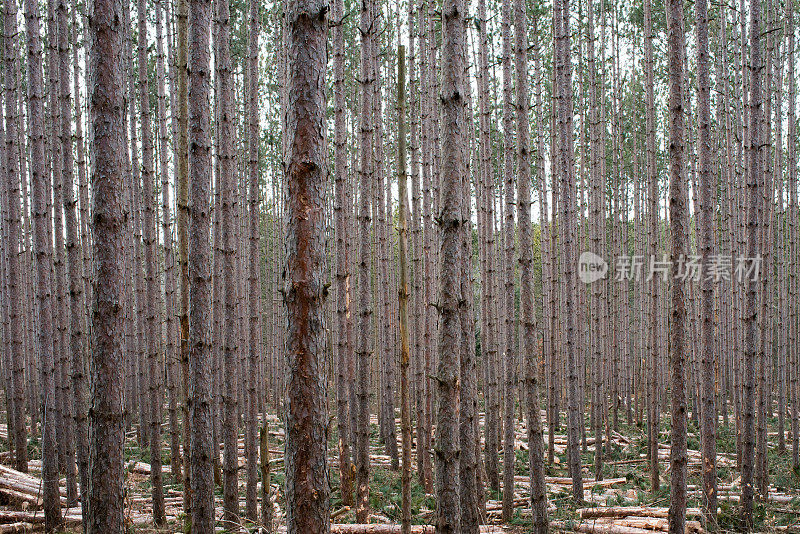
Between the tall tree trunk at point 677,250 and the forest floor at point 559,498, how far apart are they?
1582 mm

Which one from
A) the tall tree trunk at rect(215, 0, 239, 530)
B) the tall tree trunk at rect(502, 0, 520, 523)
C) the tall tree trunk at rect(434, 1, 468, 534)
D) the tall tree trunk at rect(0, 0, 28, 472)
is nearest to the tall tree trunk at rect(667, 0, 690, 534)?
the tall tree trunk at rect(502, 0, 520, 523)

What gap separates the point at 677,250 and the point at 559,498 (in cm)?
417

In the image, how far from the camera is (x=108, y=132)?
10.7 feet

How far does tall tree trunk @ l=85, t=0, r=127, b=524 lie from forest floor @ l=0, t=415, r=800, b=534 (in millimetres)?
2257

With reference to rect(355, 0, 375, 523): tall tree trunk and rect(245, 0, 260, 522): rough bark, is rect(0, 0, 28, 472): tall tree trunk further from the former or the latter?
rect(355, 0, 375, 523): tall tree trunk

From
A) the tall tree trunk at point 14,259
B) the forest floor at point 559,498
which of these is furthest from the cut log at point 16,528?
the tall tree trunk at point 14,259

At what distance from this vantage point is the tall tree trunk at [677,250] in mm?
4297

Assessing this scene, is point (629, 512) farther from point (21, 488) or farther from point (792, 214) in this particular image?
point (792, 214)

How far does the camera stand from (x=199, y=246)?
3910 mm

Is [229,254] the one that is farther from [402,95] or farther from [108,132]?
[402,95]

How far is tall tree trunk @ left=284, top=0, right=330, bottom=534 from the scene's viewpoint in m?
2.61

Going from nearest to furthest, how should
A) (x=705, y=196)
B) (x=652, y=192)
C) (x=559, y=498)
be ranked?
(x=705, y=196), (x=559, y=498), (x=652, y=192)

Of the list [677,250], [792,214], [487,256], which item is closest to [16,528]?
[487,256]

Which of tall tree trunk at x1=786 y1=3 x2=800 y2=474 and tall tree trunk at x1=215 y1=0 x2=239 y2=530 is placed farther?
tall tree trunk at x1=786 y1=3 x2=800 y2=474
